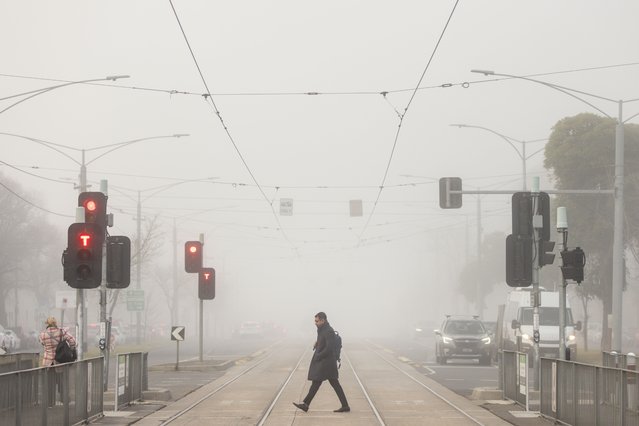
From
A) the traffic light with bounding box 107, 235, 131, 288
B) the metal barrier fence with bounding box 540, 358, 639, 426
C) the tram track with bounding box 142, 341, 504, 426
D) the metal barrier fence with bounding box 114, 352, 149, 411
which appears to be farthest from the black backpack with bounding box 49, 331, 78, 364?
the metal barrier fence with bounding box 540, 358, 639, 426

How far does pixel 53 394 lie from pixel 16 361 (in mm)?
8485

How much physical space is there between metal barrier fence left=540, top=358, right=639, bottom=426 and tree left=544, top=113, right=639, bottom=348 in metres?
35.8

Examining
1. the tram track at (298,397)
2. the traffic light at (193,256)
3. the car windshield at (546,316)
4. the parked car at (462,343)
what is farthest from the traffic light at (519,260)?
the parked car at (462,343)

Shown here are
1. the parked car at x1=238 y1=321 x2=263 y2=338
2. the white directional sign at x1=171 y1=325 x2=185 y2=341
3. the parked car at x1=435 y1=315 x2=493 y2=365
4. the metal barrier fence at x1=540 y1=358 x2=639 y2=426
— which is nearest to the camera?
the metal barrier fence at x1=540 y1=358 x2=639 y2=426

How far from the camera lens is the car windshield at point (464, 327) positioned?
4525cm

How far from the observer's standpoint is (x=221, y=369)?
39188mm

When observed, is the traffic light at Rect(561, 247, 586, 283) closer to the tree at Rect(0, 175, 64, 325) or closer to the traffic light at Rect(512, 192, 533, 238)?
the traffic light at Rect(512, 192, 533, 238)

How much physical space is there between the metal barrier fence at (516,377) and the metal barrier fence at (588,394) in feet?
3.75

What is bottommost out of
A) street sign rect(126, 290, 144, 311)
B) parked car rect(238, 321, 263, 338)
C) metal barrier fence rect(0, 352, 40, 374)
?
Answer: parked car rect(238, 321, 263, 338)

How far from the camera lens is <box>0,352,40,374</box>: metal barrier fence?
79.8 ft

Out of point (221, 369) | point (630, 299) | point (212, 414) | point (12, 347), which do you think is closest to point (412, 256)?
point (630, 299)

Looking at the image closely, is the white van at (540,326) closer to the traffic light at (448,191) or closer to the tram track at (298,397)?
the tram track at (298,397)

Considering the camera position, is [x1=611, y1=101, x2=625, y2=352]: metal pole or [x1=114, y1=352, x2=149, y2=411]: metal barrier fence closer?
[x1=114, y1=352, x2=149, y2=411]: metal barrier fence

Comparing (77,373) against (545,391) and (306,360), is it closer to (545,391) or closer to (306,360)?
(545,391)
